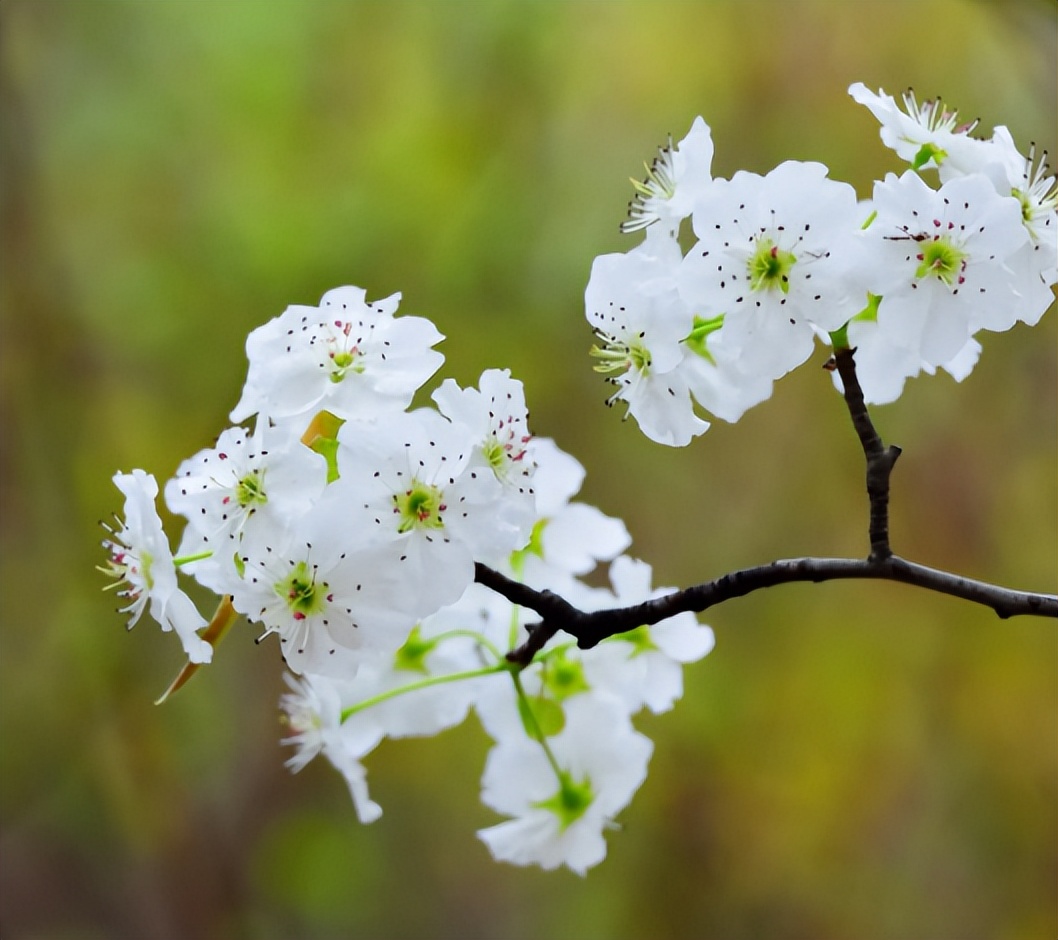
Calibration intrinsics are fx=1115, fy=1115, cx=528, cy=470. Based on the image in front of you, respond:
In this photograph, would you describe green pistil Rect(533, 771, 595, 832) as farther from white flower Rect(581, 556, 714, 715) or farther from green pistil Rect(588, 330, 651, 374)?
green pistil Rect(588, 330, 651, 374)

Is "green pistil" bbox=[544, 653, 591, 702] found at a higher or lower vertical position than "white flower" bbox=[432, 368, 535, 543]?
lower

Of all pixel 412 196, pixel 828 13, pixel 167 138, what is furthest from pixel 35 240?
pixel 828 13

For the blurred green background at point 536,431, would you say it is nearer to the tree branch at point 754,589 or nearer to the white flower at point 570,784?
the white flower at point 570,784

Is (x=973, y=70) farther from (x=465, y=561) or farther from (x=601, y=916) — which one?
(x=465, y=561)

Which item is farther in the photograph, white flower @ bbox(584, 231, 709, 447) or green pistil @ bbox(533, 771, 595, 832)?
green pistil @ bbox(533, 771, 595, 832)

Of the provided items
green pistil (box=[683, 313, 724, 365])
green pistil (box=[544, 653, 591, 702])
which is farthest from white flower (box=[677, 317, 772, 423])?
green pistil (box=[544, 653, 591, 702])

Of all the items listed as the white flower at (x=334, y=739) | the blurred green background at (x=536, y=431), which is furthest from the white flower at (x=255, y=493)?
the blurred green background at (x=536, y=431)

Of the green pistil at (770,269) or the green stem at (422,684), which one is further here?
the green stem at (422,684)

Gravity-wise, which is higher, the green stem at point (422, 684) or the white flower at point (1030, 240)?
the white flower at point (1030, 240)
